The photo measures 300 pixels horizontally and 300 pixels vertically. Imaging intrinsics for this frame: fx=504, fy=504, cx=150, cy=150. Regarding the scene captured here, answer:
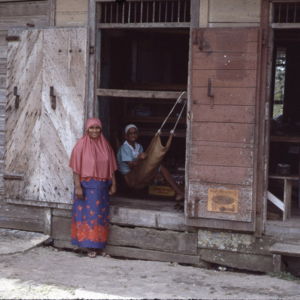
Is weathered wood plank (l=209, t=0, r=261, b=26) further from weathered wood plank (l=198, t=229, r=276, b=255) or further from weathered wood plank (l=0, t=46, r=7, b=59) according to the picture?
weathered wood plank (l=0, t=46, r=7, b=59)

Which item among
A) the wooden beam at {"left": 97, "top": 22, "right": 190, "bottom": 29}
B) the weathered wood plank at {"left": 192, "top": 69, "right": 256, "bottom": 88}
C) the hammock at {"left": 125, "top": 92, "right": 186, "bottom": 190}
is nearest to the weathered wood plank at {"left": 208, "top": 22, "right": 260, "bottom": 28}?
the wooden beam at {"left": 97, "top": 22, "right": 190, "bottom": 29}

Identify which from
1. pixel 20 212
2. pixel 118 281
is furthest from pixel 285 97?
pixel 118 281

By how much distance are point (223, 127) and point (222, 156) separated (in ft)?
1.03

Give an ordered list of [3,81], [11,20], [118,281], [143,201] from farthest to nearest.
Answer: [143,201] → [3,81] → [11,20] → [118,281]

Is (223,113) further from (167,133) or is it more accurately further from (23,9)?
(23,9)

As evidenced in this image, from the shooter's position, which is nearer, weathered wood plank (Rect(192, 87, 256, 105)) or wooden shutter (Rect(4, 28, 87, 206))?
weathered wood plank (Rect(192, 87, 256, 105))

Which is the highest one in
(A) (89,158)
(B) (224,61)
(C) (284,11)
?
(C) (284,11)

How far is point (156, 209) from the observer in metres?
A: 6.09

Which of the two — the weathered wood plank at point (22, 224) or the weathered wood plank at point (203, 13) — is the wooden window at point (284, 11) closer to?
the weathered wood plank at point (203, 13)

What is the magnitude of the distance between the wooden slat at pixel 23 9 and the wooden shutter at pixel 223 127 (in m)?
2.05

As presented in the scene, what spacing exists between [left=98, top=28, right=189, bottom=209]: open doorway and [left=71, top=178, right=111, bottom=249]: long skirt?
59cm

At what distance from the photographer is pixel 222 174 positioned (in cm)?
546

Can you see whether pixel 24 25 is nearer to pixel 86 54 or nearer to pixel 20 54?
pixel 20 54

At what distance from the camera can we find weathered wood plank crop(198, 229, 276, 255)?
5.52 metres
